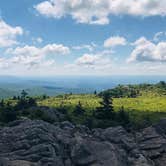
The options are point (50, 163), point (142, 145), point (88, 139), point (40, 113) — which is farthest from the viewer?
point (40, 113)

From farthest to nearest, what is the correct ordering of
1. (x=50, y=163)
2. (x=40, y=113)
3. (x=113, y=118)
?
(x=113, y=118), (x=40, y=113), (x=50, y=163)

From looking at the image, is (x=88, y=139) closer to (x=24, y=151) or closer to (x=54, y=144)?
(x=54, y=144)

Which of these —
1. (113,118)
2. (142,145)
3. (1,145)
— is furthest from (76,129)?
(113,118)

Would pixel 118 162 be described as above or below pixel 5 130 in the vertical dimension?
below

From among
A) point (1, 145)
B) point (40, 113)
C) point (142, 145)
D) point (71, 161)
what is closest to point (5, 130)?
point (1, 145)

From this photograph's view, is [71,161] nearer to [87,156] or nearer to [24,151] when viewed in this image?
[87,156]

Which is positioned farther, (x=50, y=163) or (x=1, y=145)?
(x=1, y=145)
